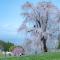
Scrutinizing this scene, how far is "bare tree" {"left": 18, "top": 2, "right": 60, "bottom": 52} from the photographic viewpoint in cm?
1570

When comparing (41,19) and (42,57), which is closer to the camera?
(42,57)

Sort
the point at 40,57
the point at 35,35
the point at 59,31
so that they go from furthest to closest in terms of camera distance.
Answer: the point at 35,35 < the point at 59,31 < the point at 40,57

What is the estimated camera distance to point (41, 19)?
51.3ft

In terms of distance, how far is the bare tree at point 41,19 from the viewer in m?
15.7

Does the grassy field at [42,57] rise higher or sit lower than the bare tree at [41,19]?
lower

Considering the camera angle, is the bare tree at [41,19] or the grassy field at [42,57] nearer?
the grassy field at [42,57]

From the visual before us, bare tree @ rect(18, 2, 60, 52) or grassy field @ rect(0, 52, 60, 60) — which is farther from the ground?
bare tree @ rect(18, 2, 60, 52)

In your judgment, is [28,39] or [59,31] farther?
[28,39]

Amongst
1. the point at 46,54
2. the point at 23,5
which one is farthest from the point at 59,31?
the point at 46,54

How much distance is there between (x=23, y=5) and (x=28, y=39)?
8.48 ft

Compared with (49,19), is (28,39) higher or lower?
lower

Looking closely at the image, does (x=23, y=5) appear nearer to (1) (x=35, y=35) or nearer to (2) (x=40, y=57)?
(1) (x=35, y=35)

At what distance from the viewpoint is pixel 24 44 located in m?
16.4

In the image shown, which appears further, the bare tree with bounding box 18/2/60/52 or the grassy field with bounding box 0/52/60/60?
the bare tree with bounding box 18/2/60/52
